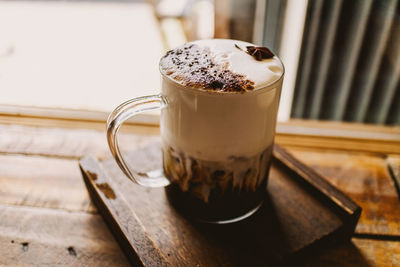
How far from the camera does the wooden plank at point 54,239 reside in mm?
557

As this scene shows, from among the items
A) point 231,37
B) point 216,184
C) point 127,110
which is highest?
point 127,110

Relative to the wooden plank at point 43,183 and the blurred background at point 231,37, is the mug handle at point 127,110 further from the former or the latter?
the blurred background at point 231,37

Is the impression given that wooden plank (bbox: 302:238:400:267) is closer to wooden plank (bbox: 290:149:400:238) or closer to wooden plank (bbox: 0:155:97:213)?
wooden plank (bbox: 290:149:400:238)

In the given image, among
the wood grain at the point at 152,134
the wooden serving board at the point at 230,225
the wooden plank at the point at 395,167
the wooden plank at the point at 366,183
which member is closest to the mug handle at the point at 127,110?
the wooden serving board at the point at 230,225

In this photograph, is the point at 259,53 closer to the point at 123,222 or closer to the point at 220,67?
the point at 220,67

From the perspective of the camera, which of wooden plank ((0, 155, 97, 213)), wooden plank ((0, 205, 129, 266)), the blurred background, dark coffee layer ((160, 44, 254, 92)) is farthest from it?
the blurred background

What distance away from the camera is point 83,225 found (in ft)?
2.02

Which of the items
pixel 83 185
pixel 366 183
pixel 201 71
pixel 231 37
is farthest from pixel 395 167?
pixel 231 37

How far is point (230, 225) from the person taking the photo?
22.9 inches

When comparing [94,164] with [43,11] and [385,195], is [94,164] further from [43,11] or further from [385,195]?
[43,11]

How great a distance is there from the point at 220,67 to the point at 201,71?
0.03 m

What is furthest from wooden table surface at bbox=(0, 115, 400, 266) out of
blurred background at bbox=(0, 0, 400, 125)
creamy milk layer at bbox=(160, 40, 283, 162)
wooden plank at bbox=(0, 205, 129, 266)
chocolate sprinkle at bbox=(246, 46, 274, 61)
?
chocolate sprinkle at bbox=(246, 46, 274, 61)

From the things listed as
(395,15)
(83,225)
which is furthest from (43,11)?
(83,225)

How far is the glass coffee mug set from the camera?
464mm
